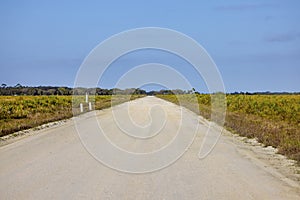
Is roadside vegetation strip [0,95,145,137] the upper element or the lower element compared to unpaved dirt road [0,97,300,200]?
upper

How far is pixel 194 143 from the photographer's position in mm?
14336

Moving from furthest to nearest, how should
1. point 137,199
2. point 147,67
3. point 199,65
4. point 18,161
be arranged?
point 147,67, point 199,65, point 18,161, point 137,199

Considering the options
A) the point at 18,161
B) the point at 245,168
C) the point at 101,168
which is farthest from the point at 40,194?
the point at 245,168

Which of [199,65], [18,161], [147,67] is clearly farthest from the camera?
[147,67]

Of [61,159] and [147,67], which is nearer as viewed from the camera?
[61,159]

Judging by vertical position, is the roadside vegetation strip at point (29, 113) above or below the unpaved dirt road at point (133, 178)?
above

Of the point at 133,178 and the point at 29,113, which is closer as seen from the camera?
the point at 133,178

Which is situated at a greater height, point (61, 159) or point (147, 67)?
point (147, 67)

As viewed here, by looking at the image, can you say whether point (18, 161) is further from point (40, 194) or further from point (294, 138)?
point (294, 138)

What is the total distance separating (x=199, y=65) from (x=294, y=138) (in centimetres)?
427

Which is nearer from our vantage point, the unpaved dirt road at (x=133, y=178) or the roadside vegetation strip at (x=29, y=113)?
the unpaved dirt road at (x=133, y=178)

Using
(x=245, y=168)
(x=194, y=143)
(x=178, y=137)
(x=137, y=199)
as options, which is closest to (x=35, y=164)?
(x=137, y=199)

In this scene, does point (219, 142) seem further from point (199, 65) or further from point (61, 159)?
point (61, 159)

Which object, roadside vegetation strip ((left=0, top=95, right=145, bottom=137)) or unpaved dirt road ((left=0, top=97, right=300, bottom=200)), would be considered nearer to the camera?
unpaved dirt road ((left=0, top=97, right=300, bottom=200))
